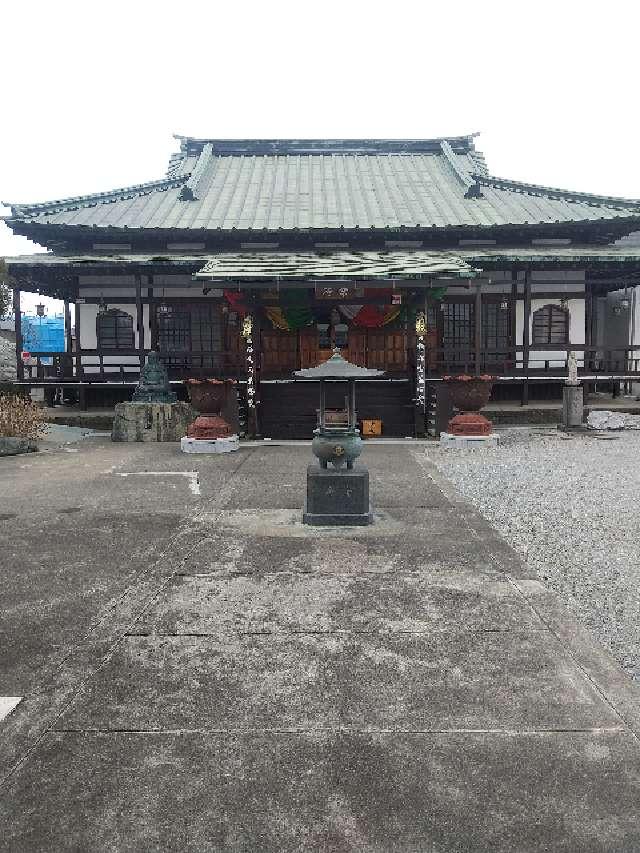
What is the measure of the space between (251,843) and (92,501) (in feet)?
19.6

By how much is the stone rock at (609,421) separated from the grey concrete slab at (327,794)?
12.6 meters

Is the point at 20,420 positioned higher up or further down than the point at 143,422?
higher up

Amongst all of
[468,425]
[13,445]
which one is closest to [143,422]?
[13,445]

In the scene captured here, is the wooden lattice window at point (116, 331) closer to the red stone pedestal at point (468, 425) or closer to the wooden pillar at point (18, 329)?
the wooden pillar at point (18, 329)

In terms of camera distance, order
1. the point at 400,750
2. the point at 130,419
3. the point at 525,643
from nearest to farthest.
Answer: the point at 400,750, the point at 525,643, the point at 130,419

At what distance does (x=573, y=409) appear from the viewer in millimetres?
13906

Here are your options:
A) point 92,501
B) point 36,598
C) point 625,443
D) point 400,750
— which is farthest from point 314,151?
point 400,750

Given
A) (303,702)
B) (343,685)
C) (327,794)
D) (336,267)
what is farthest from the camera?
(336,267)

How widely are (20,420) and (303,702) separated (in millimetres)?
10885

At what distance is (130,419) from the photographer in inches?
515

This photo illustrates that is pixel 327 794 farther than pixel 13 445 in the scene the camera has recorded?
No

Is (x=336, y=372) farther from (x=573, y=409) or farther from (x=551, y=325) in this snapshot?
(x=551, y=325)

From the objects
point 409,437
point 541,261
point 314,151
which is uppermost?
point 314,151

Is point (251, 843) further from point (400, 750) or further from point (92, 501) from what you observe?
point (92, 501)
